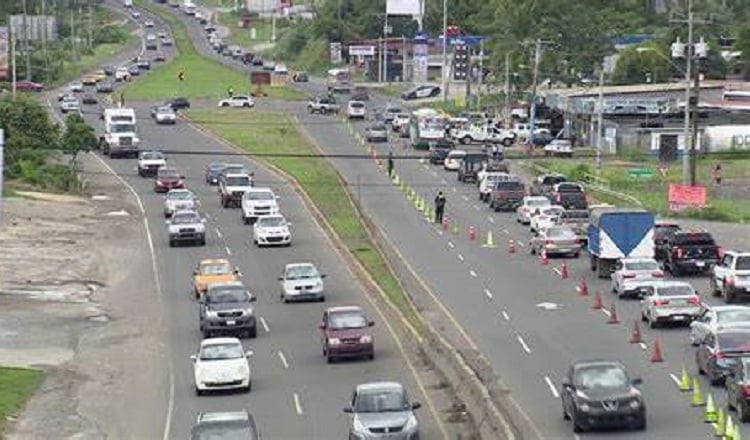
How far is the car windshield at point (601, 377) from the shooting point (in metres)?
35.4

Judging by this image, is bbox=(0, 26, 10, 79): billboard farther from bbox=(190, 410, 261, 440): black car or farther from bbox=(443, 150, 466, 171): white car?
bbox=(190, 410, 261, 440): black car

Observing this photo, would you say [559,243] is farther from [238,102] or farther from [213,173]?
[238,102]

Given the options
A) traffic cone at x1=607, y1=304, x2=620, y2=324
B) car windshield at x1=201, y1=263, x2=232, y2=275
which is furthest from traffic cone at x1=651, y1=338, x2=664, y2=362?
car windshield at x1=201, y1=263, x2=232, y2=275

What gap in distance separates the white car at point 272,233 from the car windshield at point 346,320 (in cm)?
2465

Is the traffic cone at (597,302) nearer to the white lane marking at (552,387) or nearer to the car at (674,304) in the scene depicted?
the car at (674,304)

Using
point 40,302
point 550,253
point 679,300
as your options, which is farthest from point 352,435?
point 550,253

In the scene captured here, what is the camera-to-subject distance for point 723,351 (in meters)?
39.4

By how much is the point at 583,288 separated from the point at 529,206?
20.3m

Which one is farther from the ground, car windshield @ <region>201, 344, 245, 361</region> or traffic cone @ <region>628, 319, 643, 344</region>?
car windshield @ <region>201, 344, 245, 361</region>

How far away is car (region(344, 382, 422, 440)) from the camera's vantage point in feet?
112

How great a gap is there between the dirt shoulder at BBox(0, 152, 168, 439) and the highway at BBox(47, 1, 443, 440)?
69cm

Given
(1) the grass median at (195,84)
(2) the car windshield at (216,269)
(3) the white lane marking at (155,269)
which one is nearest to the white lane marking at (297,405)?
(3) the white lane marking at (155,269)

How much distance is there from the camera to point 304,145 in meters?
115

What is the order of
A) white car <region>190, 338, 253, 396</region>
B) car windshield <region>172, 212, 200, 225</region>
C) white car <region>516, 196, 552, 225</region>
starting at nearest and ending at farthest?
white car <region>190, 338, 253, 396</region>
car windshield <region>172, 212, 200, 225</region>
white car <region>516, 196, 552, 225</region>
